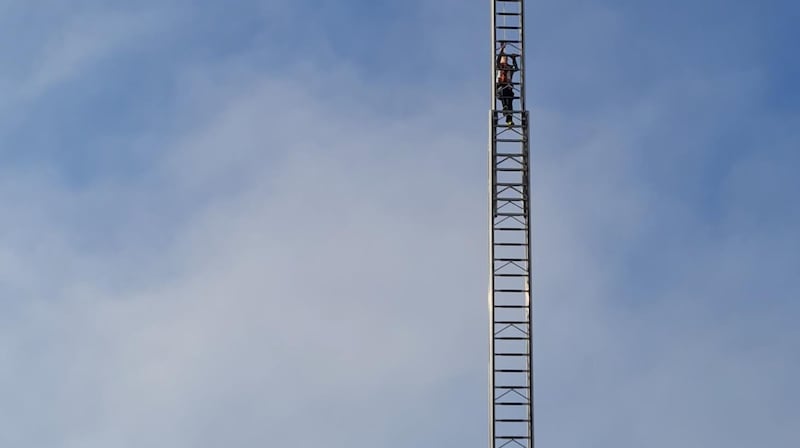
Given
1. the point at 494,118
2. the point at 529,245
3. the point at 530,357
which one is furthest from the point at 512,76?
the point at 530,357

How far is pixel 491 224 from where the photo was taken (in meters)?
103

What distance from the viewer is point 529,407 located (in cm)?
9981

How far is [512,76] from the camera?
343 feet

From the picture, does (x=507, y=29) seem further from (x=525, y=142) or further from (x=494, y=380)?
(x=494, y=380)

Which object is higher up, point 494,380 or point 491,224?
point 491,224

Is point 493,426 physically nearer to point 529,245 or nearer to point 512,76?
point 529,245

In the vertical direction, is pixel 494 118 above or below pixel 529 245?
above

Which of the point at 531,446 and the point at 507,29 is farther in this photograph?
the point at 507,29

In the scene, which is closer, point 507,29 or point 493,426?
point 493,426

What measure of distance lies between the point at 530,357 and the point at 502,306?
338 cm

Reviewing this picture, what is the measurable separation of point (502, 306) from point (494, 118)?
449 inches

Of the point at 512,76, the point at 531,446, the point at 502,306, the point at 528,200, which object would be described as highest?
the point at 512,76

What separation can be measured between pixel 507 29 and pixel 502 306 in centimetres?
1748

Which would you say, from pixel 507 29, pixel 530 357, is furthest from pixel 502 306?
pixel 507 29
